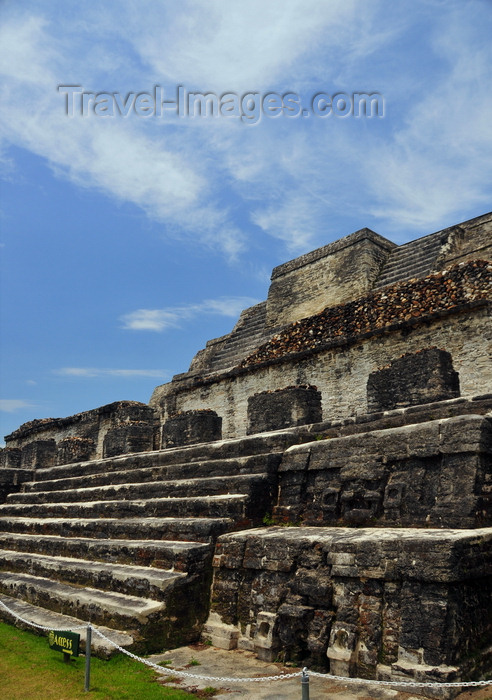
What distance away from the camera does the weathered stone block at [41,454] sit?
558 inches

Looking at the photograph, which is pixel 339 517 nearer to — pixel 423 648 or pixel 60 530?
pixel 423 648

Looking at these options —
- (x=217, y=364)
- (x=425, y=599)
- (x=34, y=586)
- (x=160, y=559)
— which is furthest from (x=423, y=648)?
(x=217, y=364)

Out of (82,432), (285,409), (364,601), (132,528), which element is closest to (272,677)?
(364,601)

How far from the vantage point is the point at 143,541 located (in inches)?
249

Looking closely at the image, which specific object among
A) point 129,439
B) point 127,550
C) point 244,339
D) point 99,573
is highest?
point 244,339

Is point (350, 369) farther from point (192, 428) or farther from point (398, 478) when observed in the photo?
point (398, 478)

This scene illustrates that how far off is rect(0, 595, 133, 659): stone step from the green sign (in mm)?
70

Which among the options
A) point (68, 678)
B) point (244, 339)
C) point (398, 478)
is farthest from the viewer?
point (244, 339)

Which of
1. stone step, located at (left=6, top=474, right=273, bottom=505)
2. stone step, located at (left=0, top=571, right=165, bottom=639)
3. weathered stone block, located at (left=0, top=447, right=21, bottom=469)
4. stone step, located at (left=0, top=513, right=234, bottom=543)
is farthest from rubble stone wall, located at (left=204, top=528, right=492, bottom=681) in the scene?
weathered stone block, located at (left=0, top=447, right=21, bottom=469)

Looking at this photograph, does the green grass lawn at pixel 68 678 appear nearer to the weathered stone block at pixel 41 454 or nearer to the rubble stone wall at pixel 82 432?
the rubble stone wall at pixel 82 432

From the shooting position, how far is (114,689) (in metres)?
4.14

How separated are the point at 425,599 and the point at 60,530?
5708 millimetres

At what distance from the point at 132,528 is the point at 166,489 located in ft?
2.13

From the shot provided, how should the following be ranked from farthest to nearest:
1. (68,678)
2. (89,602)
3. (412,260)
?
(412,260)
(89,602)
(68,678)
